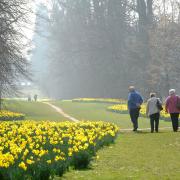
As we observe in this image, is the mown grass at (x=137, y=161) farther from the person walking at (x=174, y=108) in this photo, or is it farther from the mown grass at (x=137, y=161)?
the person walking at (x=174, y=108)

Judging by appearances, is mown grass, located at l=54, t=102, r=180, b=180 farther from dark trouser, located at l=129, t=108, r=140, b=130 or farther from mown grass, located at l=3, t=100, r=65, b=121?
mown grass, located at l=3, t=100, r=65, b=121

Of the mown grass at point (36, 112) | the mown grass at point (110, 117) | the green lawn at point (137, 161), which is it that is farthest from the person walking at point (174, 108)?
the mown grass at point (36, 112)

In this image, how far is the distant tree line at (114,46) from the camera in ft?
168

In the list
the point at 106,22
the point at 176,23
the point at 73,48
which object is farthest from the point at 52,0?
the point at 176,23

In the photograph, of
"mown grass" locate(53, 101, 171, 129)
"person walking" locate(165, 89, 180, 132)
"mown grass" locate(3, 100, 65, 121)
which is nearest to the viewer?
"person walking" locate(165, 89, 180, 132)

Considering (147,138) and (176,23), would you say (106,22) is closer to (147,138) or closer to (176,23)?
(176,23)

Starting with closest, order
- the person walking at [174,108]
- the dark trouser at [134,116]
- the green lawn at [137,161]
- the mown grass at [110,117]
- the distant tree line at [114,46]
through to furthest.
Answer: the green lawn at [137,161] → the person walking at [174,108] → the dark trouser at [134,116] → the mown grass at [110,117] → the distant tree line at [114,46]

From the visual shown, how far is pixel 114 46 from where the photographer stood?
67188 mm

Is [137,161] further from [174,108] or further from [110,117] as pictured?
[110,117]

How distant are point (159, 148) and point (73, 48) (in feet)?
200

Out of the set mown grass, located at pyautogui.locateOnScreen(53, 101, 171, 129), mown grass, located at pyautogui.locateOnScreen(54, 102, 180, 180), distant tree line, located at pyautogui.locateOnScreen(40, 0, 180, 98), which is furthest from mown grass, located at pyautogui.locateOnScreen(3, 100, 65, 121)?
mown grass, located at pyautogui.locateOnScreen(54, 102, 180, 180)

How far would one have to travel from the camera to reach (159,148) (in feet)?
46.5

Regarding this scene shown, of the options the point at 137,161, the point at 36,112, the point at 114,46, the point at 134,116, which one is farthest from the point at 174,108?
the point at 114,46

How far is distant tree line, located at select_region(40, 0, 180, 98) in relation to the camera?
51.2 meters
